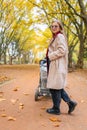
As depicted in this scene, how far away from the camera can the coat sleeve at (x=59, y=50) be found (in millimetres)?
7359

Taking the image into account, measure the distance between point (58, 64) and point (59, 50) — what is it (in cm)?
30

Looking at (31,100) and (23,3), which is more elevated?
(23,3)

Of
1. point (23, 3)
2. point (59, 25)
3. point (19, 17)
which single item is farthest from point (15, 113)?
point (19, 17)

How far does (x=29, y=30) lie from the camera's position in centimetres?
4197

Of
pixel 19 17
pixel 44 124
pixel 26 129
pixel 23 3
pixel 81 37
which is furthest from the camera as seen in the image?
pixel 19 17

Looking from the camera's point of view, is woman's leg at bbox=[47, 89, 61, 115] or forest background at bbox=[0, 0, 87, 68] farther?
forest background at bbox=[0, 0, 87, 68]

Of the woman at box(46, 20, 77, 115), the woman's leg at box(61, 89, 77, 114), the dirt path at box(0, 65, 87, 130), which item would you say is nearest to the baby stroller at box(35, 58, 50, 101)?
the dirt path at box(0, 65, 87, 130)

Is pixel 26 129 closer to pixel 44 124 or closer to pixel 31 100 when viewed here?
pixel 44 124

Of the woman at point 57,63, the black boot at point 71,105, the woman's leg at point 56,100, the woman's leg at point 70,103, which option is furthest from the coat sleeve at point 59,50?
the black boot at point 71,105

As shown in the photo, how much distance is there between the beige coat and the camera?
736 cm

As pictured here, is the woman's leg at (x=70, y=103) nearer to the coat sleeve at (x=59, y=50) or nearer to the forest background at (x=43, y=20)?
the coat sleeve at (x=59, y=50)

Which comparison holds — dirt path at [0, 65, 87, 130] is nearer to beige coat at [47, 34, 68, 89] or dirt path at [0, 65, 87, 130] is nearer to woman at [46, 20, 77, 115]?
woman at [46, 20, 77, 115]

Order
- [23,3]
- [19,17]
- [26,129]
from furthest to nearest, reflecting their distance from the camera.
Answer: [19,17] < [23,3] < [26,129]

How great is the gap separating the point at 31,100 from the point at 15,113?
5.39 feet
